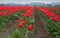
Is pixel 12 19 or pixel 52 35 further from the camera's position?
pixel 12 19

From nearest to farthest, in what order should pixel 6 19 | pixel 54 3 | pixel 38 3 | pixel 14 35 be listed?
pixel 14 35 → pixel 6 19 → pixel 38 3 → pixel 54 3

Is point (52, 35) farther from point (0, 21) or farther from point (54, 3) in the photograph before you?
point (54, 3)

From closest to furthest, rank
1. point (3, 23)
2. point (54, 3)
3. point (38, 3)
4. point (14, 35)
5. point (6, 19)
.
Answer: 1. point (14, 35)
2. point (3, 23)
3. point (6, 19)
4. point (38, 3)
5. point (54, 3)

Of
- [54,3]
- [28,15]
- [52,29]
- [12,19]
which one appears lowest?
[54,3]

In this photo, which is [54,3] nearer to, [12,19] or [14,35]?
[12,19]

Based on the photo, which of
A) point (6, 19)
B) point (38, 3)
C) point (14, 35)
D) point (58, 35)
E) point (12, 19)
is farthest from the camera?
point (38, 3)

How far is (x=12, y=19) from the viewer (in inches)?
434

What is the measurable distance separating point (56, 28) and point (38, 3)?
3430 centimetres

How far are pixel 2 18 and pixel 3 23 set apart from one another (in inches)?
20.5

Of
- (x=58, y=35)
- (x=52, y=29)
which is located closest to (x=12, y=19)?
(x=52, y=29)

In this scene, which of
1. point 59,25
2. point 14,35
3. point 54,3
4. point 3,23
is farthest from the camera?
point 54,3

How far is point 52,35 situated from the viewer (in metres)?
6.46

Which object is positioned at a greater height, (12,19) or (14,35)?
(14,35)

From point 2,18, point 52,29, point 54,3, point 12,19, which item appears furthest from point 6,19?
point 54,3
